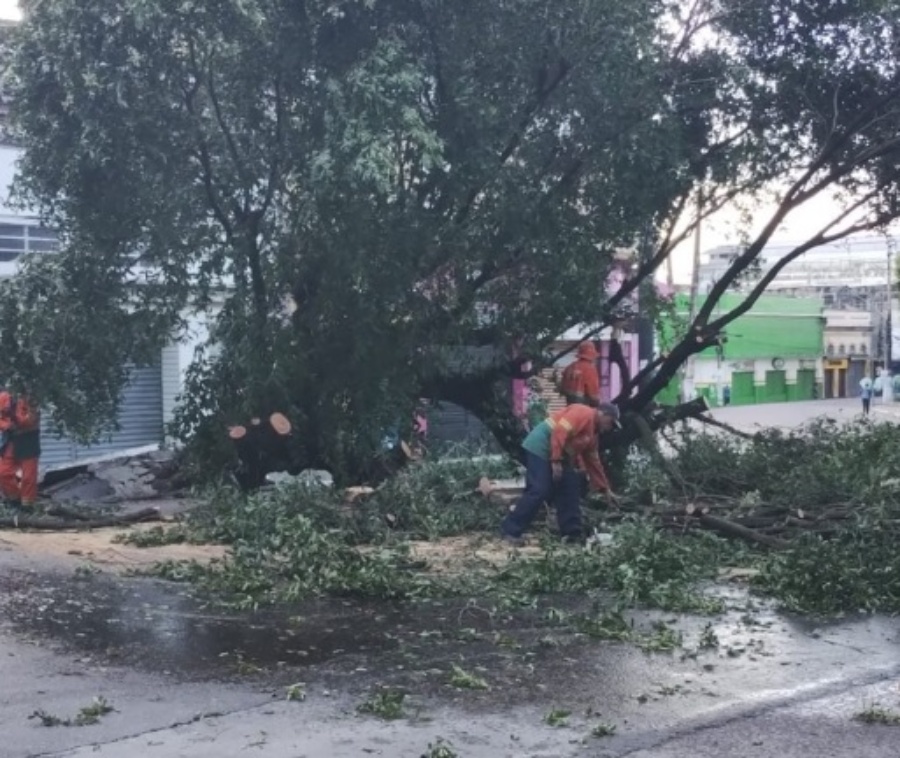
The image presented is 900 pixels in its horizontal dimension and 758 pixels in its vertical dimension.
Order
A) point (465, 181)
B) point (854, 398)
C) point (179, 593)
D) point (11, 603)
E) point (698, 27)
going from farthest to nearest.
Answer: point (854, 398) < point (698, 27) < point (465, 181) < point (179, 593) < point (11, 603)

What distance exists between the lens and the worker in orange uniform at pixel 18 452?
1317 centimetres

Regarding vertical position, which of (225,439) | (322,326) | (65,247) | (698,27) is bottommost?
(225,439)

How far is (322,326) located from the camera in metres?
11.5

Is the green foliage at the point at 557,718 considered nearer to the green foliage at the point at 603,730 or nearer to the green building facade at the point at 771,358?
the green foliage at the point at 603,730

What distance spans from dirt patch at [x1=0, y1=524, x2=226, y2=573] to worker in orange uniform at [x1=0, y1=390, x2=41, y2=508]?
2014 mm

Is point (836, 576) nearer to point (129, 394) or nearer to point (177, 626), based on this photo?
point (177, 626)

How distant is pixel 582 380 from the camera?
1369cm

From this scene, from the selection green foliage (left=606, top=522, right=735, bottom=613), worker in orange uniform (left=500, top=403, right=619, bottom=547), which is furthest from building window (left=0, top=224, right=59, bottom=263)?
green foliage (left=606, top=522, right=735, bottom=613)

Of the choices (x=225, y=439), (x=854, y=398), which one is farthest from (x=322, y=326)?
(x=854, y=398)

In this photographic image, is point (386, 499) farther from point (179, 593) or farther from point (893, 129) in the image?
point (893, 129)

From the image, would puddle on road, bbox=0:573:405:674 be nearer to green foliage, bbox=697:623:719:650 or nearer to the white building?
green foliage, bbox=697:623:719:650

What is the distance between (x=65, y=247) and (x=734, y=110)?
7.45 m

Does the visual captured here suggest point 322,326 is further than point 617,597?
Yes

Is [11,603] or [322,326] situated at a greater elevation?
[322,326]
